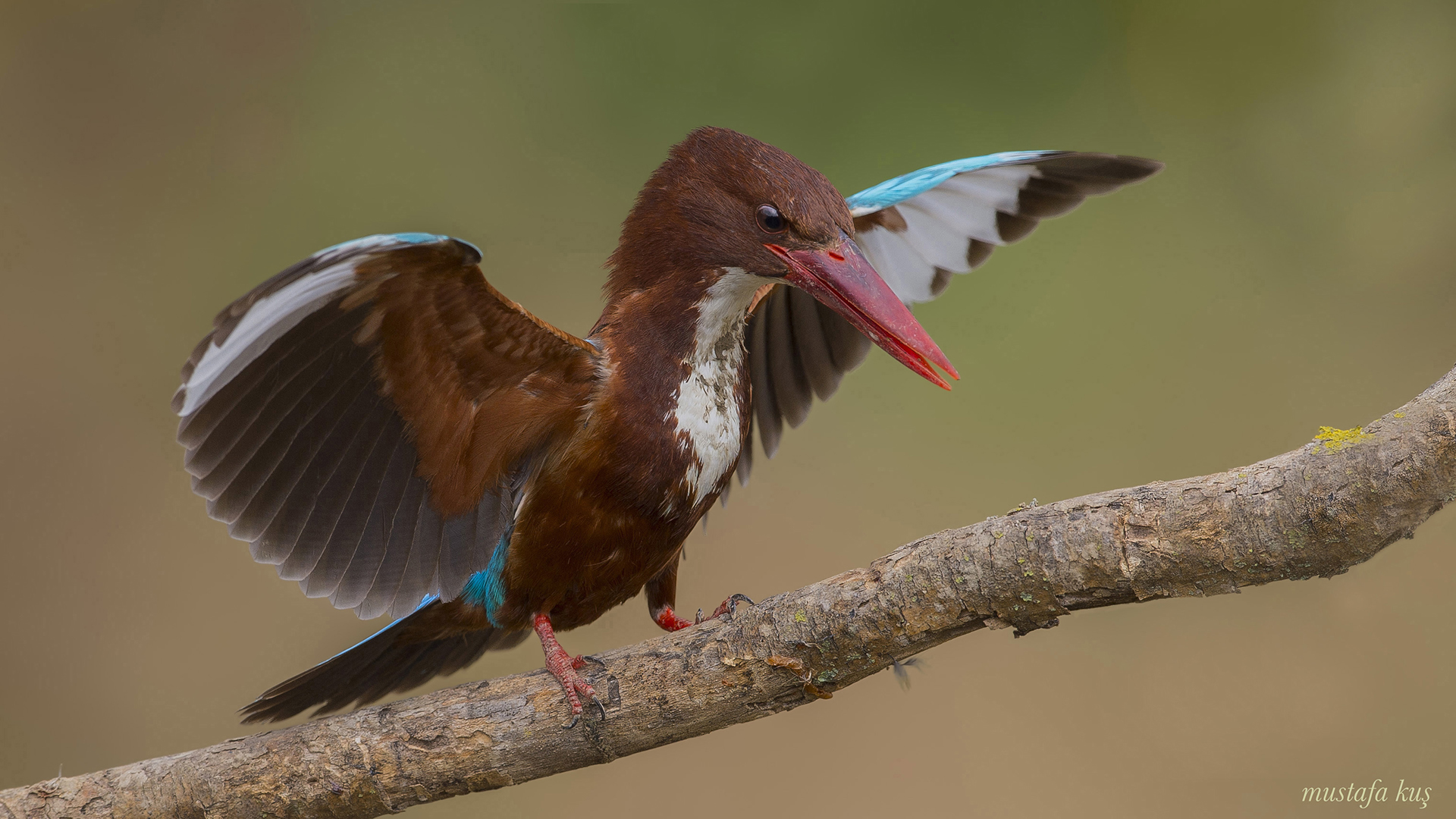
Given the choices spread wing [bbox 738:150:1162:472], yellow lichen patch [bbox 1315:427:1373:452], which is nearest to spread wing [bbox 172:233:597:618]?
spread wing [bbox 738:150:1162:472]

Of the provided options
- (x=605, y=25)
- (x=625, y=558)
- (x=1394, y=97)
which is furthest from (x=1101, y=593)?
(x=605, y=25)

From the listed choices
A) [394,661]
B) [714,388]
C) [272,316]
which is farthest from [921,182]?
[394,661]

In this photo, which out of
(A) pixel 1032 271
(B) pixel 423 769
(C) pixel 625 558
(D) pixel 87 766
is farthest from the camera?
(A) pixel 1032 271

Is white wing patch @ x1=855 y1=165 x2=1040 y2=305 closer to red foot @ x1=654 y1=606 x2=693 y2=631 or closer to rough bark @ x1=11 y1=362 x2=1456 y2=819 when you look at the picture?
red foot @ x1=654 y1=606 x2=693 y2=631

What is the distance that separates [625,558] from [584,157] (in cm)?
253

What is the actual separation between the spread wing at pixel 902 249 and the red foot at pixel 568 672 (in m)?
0.62

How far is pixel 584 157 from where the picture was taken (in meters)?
4.00

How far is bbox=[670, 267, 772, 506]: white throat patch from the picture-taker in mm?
1745

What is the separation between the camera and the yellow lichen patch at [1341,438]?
1.23 m

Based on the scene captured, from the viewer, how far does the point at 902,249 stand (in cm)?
224

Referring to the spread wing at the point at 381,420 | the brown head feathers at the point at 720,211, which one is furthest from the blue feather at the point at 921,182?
the spread wing at the point at 381,420

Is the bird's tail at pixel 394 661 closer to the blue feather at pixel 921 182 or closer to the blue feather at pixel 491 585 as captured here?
the blue feather at pixel 491 585

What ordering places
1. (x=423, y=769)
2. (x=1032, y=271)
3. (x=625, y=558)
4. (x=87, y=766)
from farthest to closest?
(x=1032, y=271) → (x=87, y=766) → (x=625, y=558) → (x=423, y=769)

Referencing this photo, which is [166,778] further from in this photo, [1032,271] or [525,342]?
[1032,271]
